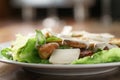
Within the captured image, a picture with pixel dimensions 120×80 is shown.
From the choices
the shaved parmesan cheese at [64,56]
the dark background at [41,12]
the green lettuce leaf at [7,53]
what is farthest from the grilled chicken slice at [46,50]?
the dark background at [41,12]

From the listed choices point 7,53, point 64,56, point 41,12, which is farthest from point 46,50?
point 41,12

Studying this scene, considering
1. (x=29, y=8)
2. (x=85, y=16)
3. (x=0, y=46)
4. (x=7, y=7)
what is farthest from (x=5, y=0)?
(x=0, y=46)

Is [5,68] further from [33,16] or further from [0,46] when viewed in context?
[33,16]

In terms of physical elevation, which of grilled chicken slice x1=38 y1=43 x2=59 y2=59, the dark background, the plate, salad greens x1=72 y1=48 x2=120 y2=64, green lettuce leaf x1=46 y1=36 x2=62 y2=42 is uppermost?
green lettuce leaf x1=46 y1=36 x2=62 y2=42

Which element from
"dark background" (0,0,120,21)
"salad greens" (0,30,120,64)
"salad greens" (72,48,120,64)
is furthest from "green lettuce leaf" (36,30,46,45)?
"dark background" (0,0,120,21)

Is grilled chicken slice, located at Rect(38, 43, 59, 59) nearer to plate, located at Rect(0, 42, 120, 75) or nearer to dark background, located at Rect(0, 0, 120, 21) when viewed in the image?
plate, located at Rect(0, 42, 120, 75)

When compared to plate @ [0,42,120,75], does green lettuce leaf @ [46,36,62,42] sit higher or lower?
higher

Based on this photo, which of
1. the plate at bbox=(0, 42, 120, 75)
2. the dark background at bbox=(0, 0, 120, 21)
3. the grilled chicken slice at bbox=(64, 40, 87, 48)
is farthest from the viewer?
the dark background at bbox=(0, 0, 120, 21)
